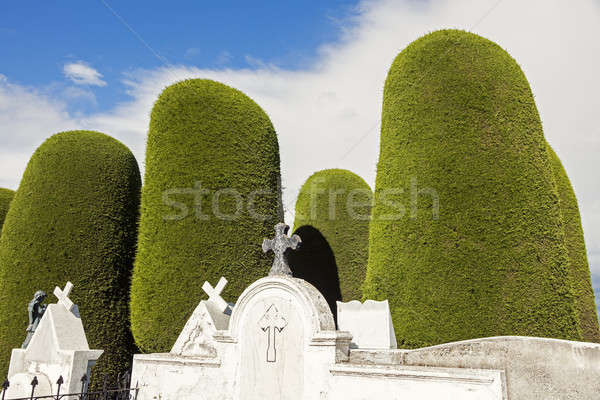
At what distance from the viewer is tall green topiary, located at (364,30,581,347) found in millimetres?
7988

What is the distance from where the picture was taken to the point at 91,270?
10.5 metres

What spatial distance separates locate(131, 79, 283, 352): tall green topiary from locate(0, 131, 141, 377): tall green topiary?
0.86 metres

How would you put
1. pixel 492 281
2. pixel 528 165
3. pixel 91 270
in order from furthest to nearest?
pixel 91 270 → pixel 528 165 → pixel 492 281

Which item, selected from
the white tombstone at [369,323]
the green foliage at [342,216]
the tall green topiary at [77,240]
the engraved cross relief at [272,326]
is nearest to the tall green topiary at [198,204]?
the tall green topiary at [77,240]

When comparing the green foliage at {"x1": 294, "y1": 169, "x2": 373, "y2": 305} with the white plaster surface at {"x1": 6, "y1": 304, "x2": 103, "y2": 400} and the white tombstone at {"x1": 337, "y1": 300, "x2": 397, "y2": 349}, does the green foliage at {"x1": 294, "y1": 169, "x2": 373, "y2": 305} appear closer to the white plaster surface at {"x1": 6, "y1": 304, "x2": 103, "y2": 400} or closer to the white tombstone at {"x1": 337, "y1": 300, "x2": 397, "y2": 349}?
the white tombstone at {"x1": 337, "y1": 300, "x2": 397, "y2": 349}

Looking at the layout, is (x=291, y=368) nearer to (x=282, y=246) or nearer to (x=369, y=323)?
(x=282, y=246)

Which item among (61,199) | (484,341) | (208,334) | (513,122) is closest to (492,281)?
(513,122)

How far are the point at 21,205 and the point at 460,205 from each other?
36.1 ft

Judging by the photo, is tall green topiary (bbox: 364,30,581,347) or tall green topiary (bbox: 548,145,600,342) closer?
tall green topiary (bbox: 364,30,581,347)

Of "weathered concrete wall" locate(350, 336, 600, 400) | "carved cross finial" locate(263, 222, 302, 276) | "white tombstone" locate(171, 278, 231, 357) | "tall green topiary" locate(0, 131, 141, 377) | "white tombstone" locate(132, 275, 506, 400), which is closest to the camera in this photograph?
"weathered concrete wall" locate(350, 336, 600, 400)

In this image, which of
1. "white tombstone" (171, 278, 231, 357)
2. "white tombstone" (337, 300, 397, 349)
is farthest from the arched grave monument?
"white tombstone" (337, 300, 397, 349)

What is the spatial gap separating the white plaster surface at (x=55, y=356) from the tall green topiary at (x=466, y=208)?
5884 mm

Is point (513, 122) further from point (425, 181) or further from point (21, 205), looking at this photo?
point (21, 205)

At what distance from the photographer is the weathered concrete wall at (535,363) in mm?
3770
